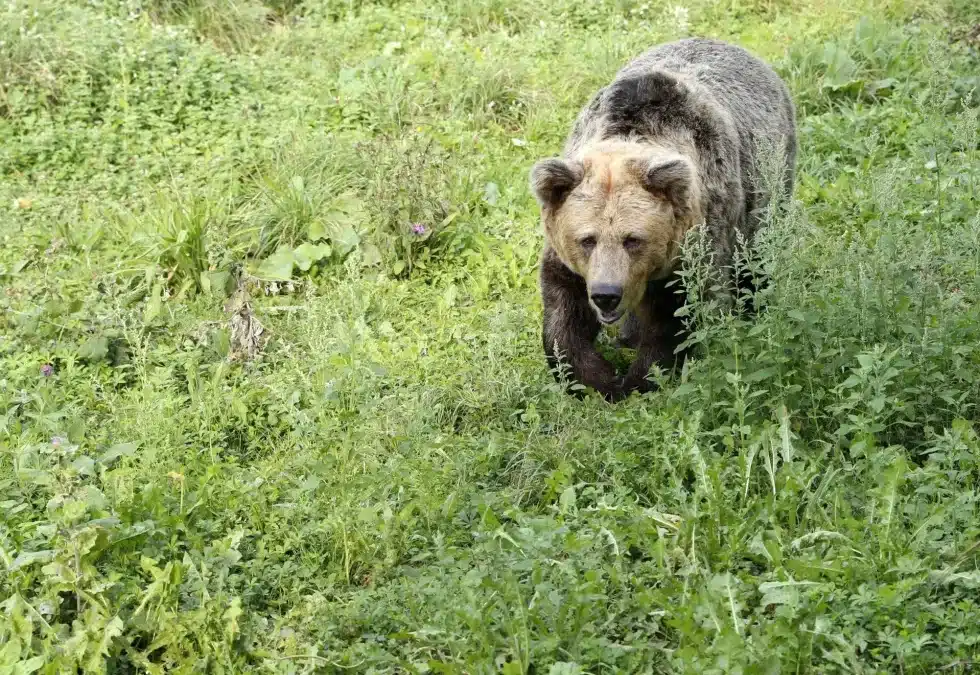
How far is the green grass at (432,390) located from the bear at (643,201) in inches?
10.5

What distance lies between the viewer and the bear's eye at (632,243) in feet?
15.2

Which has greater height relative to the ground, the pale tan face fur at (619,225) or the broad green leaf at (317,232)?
the pale tan face fur at (619,225)

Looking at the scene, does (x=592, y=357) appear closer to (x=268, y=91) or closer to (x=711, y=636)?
(x=711, y=636)

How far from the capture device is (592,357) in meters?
5.14

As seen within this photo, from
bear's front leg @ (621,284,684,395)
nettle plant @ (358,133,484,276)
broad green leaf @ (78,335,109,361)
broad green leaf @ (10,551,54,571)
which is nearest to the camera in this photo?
broad green leaf @ (10,551,54,571)

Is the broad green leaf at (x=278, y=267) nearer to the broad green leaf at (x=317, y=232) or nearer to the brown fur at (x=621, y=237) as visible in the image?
the broad green leaf at (x=317, y=232)

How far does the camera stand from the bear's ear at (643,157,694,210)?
4539 millimetres

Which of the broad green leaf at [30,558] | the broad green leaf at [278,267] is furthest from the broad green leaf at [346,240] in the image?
the broad green leaf at [30,558]

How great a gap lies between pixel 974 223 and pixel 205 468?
3056mm

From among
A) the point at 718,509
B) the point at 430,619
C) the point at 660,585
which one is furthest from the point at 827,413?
the point at 430,619

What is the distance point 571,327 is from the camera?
16.7ft

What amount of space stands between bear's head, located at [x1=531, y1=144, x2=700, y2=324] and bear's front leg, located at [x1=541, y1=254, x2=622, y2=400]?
0.27 metres

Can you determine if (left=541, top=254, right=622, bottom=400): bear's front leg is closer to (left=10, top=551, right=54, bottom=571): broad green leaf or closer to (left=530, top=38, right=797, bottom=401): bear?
(left=530, top=38, right=797, bottom=401): bear

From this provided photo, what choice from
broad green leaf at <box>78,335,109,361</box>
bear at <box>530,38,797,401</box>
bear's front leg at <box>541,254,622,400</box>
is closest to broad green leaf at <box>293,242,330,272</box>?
broad green leaf at <box>78,335,109,361</box>
